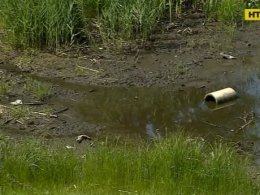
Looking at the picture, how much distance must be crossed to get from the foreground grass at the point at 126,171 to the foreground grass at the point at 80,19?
3255 mm

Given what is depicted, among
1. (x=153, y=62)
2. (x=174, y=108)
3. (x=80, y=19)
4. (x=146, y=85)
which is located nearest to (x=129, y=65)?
(x=153, y=62)

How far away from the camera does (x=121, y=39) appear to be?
8.78m

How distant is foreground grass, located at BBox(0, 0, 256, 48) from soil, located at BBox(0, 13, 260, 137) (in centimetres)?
18

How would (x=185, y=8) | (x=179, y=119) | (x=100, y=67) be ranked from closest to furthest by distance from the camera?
1. (x=179, y=119)
2. (x=100, y=67)
3. (x=185, y=8)

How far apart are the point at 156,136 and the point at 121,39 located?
2.51m

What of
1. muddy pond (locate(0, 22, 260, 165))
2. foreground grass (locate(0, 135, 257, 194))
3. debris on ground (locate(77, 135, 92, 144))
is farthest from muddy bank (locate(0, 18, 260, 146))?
foreground grass (locate(0, 135, 257, 194))

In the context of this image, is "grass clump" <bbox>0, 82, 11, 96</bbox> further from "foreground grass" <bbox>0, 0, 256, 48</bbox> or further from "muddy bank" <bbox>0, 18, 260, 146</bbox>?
"foreground grass" <bbox>0, 0, 256, 48</bbox>

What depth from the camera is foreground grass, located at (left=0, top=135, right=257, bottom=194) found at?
5105mm

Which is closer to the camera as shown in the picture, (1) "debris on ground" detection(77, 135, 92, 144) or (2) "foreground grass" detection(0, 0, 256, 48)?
(1) "debris on ground" detection(77, 135, 92, 144)

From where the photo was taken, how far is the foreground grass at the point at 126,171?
5105 millimetres

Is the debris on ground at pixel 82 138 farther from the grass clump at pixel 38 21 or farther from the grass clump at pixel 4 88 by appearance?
the grass clump at pixel 38 21

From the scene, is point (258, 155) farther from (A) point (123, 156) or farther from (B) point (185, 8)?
(B) point (185, 8)

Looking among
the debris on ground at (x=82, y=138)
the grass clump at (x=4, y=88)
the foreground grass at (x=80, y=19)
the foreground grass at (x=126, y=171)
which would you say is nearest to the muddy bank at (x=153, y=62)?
the foreground grass at (x=80, y=19)

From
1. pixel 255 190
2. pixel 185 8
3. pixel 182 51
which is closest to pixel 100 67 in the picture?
pixel 182 51
